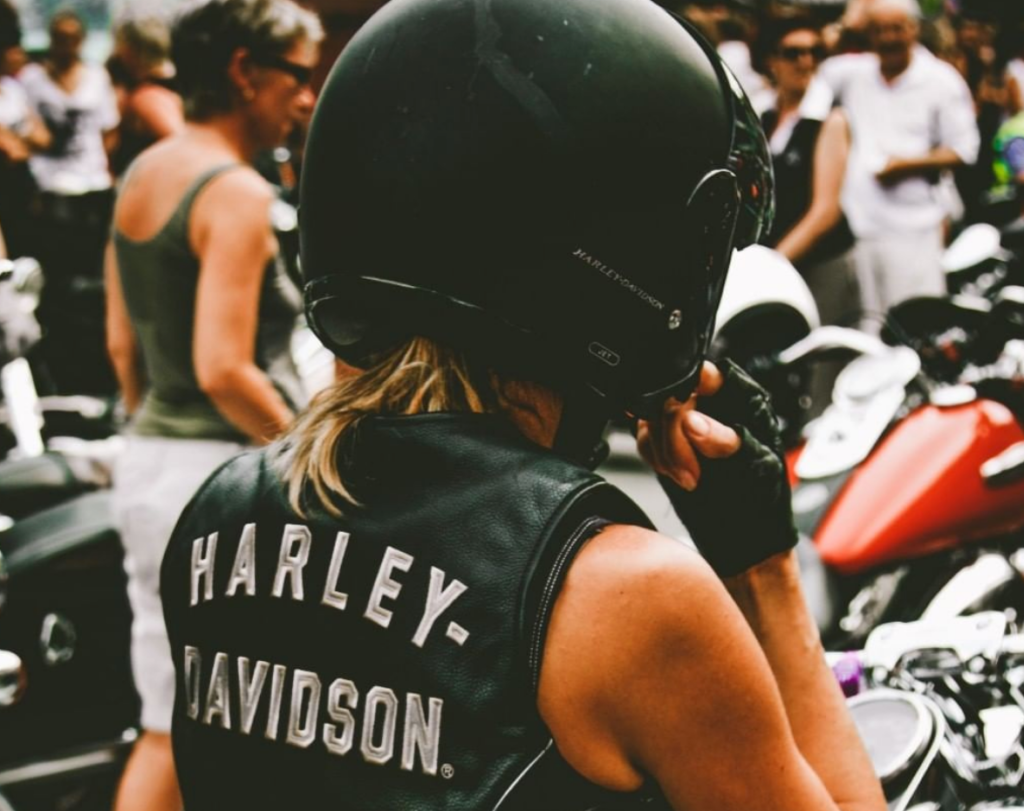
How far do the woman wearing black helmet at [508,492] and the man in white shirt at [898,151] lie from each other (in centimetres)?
526

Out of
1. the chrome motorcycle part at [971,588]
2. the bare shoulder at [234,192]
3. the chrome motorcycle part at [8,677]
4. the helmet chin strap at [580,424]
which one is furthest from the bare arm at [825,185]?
the helmet chin strap at [580,424]

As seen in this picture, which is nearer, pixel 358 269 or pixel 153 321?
pixel 358 269

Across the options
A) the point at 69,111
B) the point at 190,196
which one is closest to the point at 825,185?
the point at 190,196

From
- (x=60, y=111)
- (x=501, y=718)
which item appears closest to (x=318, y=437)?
(x=501, y=718)

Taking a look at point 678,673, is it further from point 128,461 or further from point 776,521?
point 128,461

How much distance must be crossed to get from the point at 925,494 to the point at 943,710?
1.89 metres

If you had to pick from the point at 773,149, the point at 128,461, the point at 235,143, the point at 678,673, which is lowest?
the point at 773,149

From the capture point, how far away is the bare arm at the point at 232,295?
3018 millimetres

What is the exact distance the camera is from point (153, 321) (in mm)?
3162

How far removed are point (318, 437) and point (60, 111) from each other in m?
7.79

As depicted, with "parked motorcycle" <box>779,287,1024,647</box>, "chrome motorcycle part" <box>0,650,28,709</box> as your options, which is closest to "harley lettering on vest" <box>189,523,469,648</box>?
"chrome motorcycle part" <box>0,650,28,709</box>

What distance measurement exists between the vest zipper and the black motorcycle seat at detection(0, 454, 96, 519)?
291cm

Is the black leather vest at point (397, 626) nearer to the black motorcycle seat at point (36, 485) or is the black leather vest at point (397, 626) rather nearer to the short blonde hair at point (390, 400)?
the short blonde hair at point (390, 400)

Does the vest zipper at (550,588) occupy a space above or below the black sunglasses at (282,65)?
above
